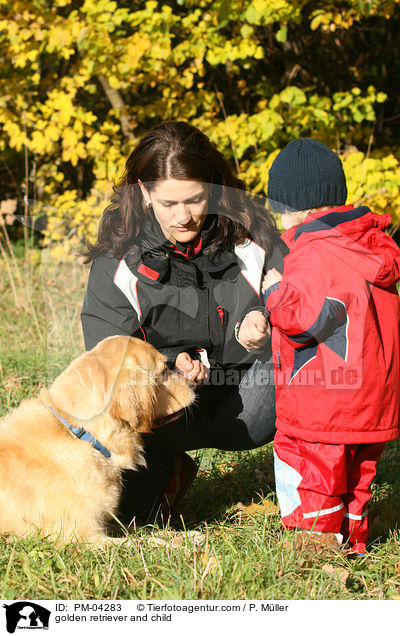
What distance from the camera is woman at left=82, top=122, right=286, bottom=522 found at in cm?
295

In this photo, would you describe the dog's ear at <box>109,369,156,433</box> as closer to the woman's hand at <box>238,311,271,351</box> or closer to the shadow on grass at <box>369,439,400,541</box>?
the woman's hand at <box>238,311,271,351</box>

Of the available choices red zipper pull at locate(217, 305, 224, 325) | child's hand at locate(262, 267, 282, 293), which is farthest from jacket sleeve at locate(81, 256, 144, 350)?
child's hand at locate(262, 267, 282, 293)

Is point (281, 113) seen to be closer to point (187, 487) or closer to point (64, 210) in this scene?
point (64, 210)

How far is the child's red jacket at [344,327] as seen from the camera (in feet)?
7.73

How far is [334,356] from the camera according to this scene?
240 centimetres

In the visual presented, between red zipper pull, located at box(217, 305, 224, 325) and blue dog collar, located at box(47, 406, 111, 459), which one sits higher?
red zipper pull, located at box(217, 305, 224, 325)

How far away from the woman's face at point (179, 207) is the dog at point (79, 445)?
0.64m

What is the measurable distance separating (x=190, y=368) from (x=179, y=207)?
78 cm

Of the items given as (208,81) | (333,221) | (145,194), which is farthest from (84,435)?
(208,81)
